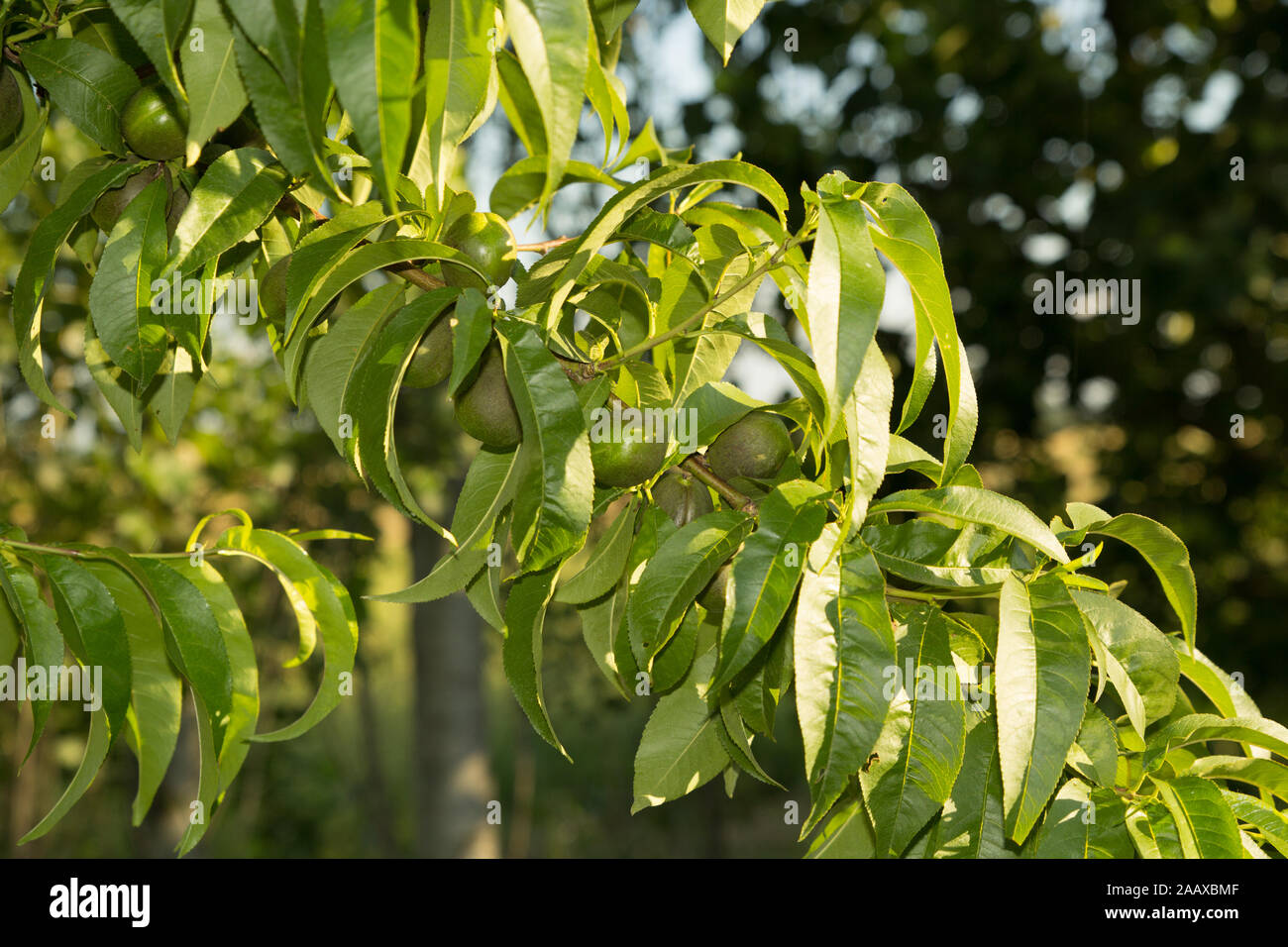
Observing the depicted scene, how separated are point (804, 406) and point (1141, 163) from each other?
240 cm

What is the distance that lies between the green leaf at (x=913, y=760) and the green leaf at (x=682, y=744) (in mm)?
154

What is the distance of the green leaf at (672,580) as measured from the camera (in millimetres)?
559

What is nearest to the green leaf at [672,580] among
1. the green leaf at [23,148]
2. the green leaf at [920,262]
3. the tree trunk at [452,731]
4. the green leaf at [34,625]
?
the green leaf at [920,262]

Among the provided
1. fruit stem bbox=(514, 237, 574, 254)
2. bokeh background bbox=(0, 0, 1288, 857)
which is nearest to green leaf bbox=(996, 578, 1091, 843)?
fruit stem bbox=(514, 237, 574, 254)

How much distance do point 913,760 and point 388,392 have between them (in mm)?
349

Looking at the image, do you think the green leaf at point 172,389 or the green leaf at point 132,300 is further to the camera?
the green leaf at point 172,389

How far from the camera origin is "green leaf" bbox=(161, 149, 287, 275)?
22.1 inches

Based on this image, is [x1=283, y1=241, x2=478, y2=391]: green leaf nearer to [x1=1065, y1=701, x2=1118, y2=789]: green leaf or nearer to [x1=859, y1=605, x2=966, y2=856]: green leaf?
[x1=859, y1=605, x2=966, y2=856]: green leaf

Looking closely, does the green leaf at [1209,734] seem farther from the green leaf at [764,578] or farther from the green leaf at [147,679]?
the green leaf at [147,679]

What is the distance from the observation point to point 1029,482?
8.50ft

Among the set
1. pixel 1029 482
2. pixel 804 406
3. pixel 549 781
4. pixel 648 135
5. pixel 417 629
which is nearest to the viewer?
pixel 804 406

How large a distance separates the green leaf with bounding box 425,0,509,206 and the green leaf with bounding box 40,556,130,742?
1.14 feet
